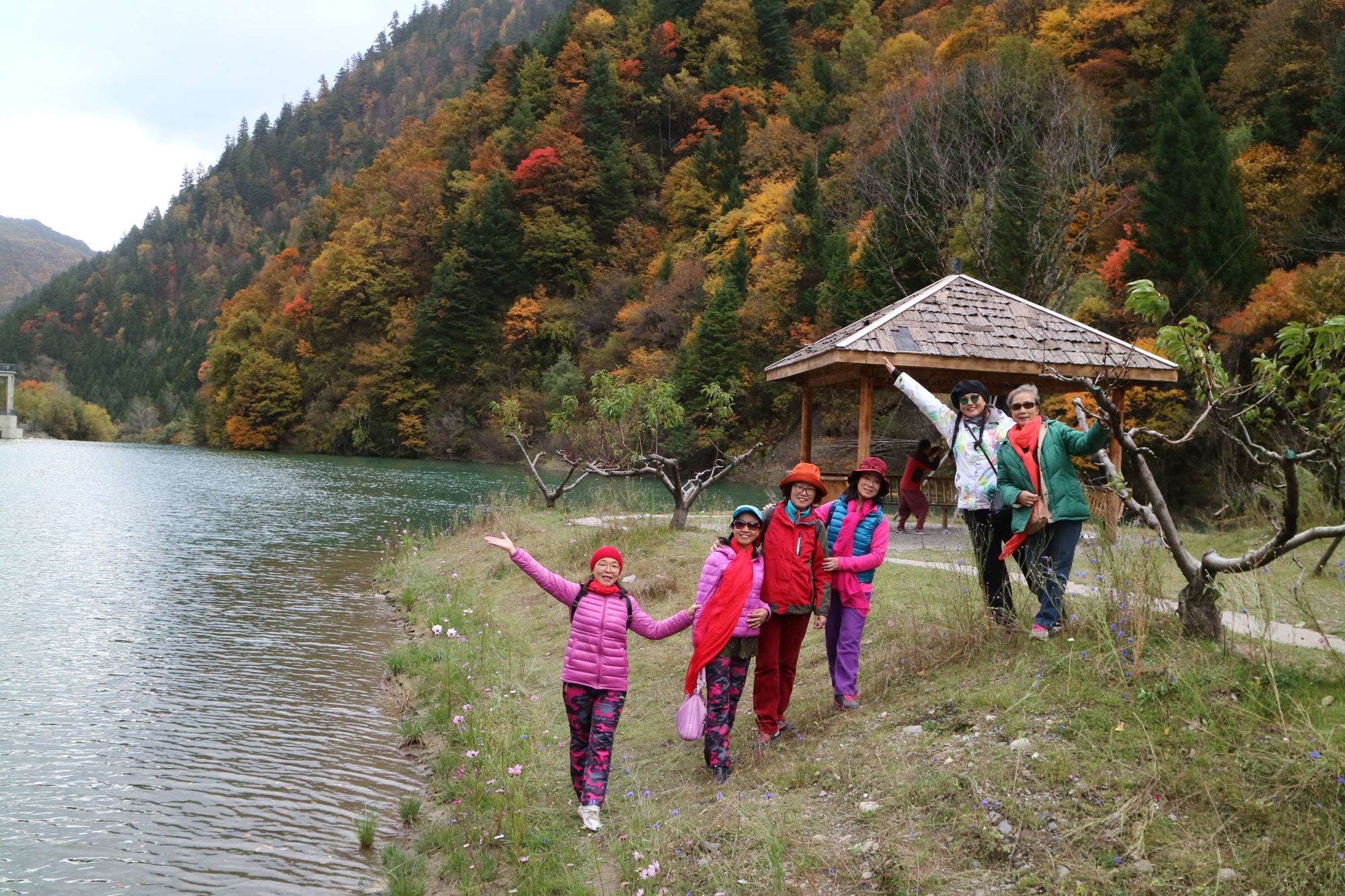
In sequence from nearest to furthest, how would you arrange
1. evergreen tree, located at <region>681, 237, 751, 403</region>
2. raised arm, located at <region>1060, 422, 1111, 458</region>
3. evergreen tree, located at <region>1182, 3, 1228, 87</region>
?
1. raised arm, located at <region>1060, 422, 1111, 458</region>
2. evergreen tree, located at <region>1182, 3, 1228, 87</region>
3. evergreen tree, located at <region>681, 237, 751, 403</region>

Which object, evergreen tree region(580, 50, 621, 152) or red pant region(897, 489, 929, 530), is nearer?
red pant region(897, 489, 929, 530)

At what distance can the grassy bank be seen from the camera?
3107 mm

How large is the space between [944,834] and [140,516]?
64.4 feet

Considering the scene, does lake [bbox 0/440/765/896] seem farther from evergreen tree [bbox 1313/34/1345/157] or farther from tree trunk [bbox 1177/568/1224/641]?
evergreen tree [bbox 1313/34/1345/157]

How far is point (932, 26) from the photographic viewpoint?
39938 millimetres

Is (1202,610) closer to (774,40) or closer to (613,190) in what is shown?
(613,190)

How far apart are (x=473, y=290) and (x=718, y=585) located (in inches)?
1942

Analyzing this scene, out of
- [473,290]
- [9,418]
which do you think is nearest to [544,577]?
[473,290]

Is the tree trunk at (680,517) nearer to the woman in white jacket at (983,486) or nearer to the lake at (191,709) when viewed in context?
the lake at (191,709)

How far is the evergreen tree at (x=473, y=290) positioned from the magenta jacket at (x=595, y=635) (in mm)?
48082

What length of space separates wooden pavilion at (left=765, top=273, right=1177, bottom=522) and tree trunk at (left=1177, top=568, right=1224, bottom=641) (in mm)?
5902

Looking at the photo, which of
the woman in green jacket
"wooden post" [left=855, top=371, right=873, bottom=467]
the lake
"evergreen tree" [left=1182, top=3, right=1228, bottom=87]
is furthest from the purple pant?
"evergreen tree" [left=1182, top=3, right=1228, bottom=87]

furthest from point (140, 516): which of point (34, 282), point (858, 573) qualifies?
point (34, 282)

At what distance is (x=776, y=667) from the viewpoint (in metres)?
4.72
